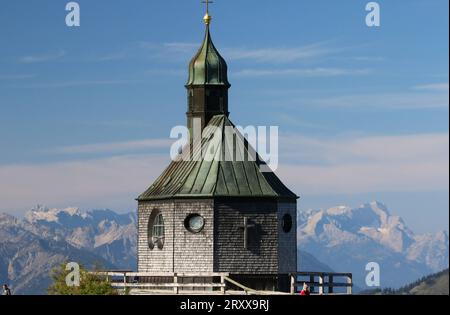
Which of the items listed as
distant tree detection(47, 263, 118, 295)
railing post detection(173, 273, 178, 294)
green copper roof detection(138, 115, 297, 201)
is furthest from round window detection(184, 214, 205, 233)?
distant tree detection(47, 263, 118, 295)

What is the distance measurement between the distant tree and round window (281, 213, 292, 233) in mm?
17058

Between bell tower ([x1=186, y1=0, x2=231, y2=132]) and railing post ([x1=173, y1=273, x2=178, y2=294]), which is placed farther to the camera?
bell tower ([x1=186, y1=0, x2=231, y2=132])

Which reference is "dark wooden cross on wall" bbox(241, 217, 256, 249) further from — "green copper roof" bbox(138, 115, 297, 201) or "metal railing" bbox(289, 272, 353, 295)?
"metal railing" bbox(289, 272, 353, 295)

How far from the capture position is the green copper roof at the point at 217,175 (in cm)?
9181

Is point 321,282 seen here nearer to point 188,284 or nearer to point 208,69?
point 188,284

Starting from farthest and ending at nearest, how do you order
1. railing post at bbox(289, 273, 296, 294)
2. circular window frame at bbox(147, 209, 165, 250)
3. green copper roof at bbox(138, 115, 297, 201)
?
circular window frame at bbox(147, 209, 165, 250)
green copper roof at bbox(138, 115, 297, 201)
railing post at bbox(289, 273, 296, 294)

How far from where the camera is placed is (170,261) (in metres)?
91.7

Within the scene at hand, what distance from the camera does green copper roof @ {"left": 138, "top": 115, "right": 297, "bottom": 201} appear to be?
91812 mm

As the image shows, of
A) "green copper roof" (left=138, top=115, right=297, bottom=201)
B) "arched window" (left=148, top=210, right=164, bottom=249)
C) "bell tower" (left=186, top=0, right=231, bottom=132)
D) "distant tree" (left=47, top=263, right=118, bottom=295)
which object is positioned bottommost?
"distant tree" (left=47, top=263, right=118, bottom=295)

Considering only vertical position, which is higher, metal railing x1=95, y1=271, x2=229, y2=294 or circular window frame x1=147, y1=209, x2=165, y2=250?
circular window frame x1=147, y1=209, x2=165, y2=250
